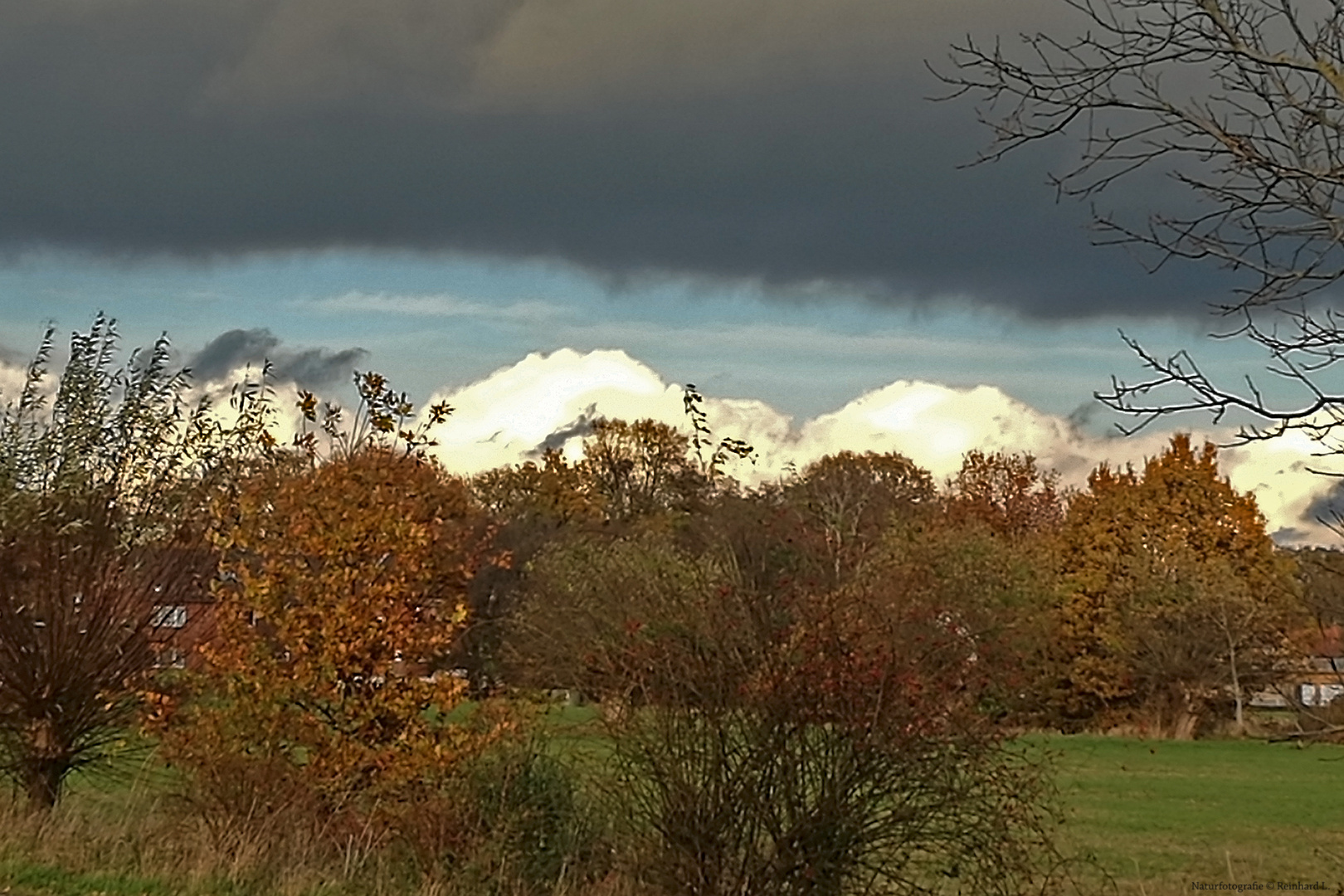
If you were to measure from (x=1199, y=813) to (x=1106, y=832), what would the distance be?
7.05 m

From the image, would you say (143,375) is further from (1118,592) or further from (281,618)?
(1118,592)

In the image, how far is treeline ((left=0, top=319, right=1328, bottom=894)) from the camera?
35.3ft

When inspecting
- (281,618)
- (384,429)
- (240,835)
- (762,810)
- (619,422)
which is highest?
(619,422)

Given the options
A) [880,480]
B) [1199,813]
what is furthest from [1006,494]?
[1199,813]

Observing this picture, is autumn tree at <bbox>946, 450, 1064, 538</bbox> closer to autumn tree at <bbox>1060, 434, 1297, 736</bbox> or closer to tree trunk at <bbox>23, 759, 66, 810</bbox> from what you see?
autumn tree at <bbox>1060, 434, 1297, 736</bbox>

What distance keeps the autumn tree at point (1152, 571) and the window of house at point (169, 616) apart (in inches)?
1978

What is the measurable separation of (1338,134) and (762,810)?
658cm

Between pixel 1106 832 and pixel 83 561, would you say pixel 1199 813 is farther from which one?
pixel 83 561

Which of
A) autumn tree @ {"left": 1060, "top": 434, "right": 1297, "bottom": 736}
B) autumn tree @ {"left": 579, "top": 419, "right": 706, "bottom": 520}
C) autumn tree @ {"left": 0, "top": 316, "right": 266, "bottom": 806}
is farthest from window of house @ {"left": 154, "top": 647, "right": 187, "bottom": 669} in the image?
autumn tree @ {"left": 579, "top": 419, "right": 706, "bottom": 520}

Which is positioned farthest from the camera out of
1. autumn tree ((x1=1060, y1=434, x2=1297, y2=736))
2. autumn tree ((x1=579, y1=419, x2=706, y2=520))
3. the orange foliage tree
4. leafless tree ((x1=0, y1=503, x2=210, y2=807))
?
autumn tree ((x1=579, y1=419, x2=706, y2=520))

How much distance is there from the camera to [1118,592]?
70812 millimetres

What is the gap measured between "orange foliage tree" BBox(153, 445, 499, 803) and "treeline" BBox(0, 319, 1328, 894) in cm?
3

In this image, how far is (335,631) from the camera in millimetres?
13938

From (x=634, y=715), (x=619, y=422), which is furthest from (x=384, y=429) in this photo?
(x=619, y=422)
